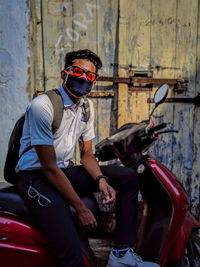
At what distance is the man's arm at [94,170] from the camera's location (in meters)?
1.20

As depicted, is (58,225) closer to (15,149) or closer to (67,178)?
(67,178)

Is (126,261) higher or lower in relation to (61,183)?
lower

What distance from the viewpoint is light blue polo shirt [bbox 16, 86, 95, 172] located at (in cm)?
108

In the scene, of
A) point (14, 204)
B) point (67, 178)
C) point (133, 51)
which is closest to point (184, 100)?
point (133, 51)

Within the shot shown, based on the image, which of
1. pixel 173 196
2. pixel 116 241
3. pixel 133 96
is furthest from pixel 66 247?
pixel 133 96

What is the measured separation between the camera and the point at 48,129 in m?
1.10

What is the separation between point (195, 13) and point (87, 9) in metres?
1.10

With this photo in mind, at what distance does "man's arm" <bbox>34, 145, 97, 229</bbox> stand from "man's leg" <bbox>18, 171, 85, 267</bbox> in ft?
0.13

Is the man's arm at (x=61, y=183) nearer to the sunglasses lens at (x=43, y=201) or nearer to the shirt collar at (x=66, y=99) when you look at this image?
the sunglasses lens at (x=43, y=201)

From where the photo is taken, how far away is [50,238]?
1013 millimetres

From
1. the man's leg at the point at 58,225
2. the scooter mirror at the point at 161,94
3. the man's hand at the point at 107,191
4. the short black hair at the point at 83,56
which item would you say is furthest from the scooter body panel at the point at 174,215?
the short black hair at the point at 83,56

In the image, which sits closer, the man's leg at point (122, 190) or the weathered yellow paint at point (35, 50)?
the man's leg at point (122, 190)

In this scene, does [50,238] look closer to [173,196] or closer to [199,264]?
[173,196]

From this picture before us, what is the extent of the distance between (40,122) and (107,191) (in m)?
0.50
